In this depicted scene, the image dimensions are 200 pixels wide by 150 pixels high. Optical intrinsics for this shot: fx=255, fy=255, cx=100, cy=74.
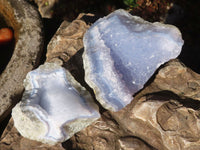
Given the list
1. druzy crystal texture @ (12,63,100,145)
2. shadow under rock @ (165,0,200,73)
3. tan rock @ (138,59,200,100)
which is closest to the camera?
druzy crystal texture @ (12,63,100,145)

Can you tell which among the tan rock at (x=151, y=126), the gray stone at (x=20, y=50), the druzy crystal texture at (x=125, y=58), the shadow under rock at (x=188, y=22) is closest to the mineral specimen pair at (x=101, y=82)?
the druzy crystal texture at (x=125, y=58)

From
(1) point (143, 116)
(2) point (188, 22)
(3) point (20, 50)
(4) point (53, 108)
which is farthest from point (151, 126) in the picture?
(2) point (188, 22)

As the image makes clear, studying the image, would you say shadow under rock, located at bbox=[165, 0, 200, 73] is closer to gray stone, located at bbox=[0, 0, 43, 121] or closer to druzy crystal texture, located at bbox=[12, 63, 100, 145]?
Answer: gray stone, located at bbox=[0, 0, 43, 121]

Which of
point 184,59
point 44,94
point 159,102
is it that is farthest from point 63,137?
point 184,59

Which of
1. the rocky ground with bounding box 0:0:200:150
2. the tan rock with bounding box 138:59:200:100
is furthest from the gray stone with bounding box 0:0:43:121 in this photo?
the tan rock with bounding box 138:59:200:100

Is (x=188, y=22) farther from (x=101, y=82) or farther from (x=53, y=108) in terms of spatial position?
(x=53, y=108)

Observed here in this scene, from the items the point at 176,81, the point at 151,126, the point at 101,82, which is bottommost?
the point at 151,126

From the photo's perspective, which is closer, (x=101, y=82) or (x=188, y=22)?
(x=101, y=82)

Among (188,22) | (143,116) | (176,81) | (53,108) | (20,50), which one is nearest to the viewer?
(53,108)
